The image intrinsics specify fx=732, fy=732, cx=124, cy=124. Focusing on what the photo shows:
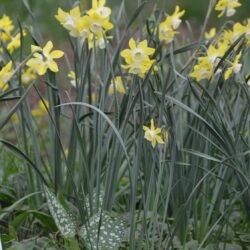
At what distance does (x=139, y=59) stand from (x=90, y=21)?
187 mm

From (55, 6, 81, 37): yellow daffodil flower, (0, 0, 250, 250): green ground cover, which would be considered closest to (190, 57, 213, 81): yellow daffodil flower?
(0, 0, 250, 250): green ground cover

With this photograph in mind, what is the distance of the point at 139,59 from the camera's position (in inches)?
74.3

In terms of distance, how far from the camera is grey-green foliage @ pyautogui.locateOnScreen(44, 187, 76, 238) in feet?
6.27

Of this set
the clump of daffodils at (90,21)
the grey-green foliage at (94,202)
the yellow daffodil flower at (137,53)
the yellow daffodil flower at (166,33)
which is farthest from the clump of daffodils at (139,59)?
the yellow daffodil flower at (166,33)

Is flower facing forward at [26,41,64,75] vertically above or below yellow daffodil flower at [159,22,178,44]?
below

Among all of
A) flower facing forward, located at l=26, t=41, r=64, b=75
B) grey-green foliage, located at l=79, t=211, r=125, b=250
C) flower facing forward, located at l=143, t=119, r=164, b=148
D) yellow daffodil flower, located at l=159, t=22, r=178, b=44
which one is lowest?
grey-green foliage, located at l=79, t=211, r=125, b=250

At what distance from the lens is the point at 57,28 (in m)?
5.04

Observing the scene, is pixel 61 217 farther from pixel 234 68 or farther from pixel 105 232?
pixel 234 68

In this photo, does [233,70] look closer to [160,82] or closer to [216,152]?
[160,82]

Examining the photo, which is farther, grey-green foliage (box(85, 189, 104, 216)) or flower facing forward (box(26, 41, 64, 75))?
grey-green foliage (box(85, 189, 104, 216))

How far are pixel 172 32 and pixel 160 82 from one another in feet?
1.05

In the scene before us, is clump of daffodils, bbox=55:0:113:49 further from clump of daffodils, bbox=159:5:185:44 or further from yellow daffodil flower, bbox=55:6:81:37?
clump of daffodils, bbox=159:5:185:44

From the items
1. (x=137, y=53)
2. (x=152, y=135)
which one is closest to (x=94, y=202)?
(x=152, y=135)

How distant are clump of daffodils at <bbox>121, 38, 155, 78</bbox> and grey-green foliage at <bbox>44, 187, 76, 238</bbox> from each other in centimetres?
40
